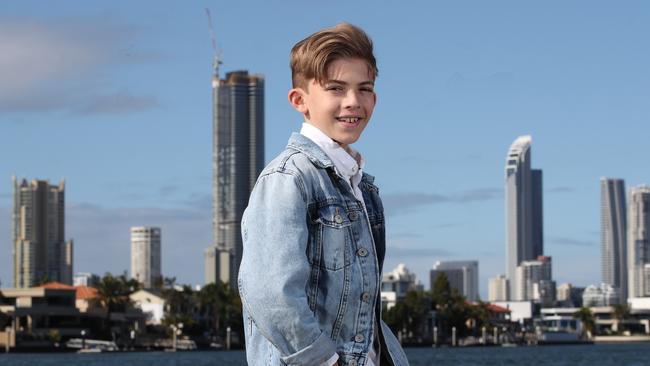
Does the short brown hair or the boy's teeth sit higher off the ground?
the short brown hair

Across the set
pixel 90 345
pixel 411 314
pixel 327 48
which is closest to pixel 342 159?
pixel 327 48

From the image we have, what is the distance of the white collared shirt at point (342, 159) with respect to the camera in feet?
15.0

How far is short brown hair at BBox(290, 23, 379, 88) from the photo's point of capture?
177 inches

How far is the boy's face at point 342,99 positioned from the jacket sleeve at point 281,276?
351 mm

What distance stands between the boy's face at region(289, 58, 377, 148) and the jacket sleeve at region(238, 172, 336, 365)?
35cm

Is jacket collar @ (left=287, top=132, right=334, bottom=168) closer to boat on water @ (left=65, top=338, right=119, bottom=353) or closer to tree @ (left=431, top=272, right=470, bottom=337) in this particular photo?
boat on water @ (left=65, top=338, right=119, bottom=353)

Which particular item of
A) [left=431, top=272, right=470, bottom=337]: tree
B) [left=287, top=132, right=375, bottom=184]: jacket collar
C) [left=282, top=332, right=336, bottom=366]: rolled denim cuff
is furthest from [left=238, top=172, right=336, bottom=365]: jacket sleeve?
[left=431, top=272, right=470, bottom=337]: tree

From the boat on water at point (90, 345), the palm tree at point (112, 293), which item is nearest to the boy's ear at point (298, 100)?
the boat on water at point (90, 345)

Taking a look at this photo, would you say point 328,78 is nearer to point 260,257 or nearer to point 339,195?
point 339,195

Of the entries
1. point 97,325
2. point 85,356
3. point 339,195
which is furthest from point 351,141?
point 97,325

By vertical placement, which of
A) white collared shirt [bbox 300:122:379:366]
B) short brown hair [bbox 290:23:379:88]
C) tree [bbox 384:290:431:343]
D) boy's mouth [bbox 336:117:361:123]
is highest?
short brown hair [bbox 290:23:379:88]

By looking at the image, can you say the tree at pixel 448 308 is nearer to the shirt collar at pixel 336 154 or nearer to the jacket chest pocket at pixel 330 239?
the shirt collar at pixel 336 154

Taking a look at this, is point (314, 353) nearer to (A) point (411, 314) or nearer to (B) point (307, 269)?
(B) point (307, 269)

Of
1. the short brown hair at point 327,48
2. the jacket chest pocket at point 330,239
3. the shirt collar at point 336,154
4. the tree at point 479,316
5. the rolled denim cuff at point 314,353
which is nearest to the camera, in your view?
the rolled denim cuff at point 314,353
